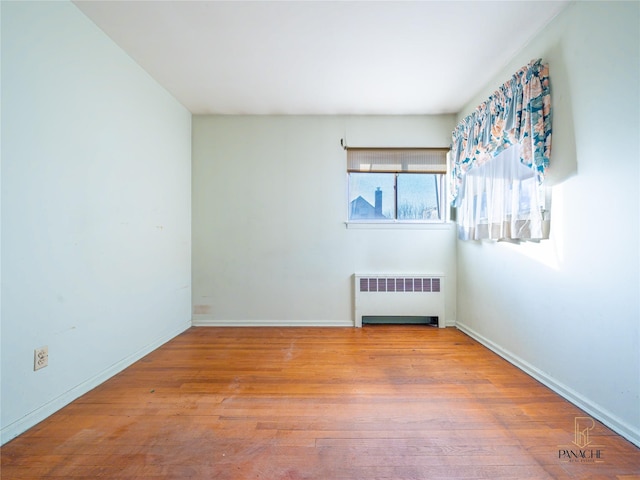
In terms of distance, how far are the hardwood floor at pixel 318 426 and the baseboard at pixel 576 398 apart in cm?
5

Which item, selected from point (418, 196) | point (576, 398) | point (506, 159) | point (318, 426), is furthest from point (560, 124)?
point (318, 426)

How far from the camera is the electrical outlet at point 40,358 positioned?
147 cm

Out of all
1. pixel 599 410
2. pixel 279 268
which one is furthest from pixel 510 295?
pixel 279 268

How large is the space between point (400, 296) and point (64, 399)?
297 centimetres

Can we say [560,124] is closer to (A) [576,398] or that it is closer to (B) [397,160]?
(B) [397,160]

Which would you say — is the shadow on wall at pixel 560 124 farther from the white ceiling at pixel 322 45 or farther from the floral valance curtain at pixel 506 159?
the white ceiling at pixel 322 45

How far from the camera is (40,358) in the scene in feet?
4.90

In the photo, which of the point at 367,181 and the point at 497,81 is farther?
the point at 367,181

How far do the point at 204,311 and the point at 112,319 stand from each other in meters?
1.20

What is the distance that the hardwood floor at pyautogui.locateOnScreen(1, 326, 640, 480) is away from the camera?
3.89ft

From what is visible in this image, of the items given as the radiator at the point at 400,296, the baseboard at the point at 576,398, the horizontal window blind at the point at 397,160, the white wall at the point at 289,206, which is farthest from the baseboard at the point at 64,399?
the baseboard at the point at 576,398

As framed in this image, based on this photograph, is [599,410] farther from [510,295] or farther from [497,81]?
[497,81]

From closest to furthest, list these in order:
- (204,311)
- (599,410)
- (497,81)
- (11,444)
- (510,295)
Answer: (11,444), (599,410), (510,295), (497,81), (204,311)

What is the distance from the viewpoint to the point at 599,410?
1.48 m
